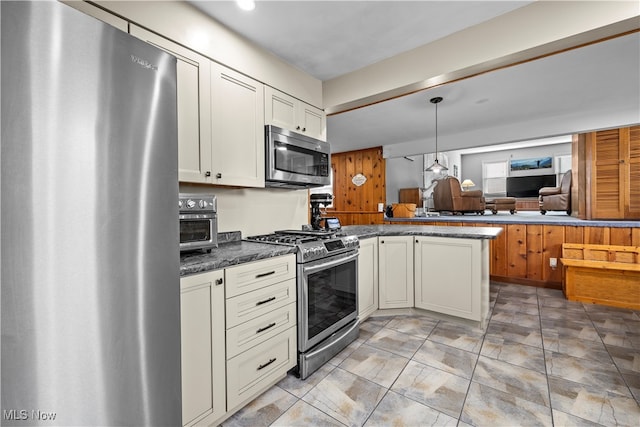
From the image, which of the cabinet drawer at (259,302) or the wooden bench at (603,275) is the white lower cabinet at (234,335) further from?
the wooden bench at (603,275)

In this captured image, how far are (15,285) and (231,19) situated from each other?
6.49 feet

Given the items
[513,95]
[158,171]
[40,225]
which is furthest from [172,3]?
[513,95]

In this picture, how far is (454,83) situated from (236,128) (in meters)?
2.25

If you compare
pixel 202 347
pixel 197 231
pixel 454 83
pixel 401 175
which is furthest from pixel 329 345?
pixel 401 175

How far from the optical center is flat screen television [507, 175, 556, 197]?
328 inches

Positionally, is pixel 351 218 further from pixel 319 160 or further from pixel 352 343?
pixel 352 343

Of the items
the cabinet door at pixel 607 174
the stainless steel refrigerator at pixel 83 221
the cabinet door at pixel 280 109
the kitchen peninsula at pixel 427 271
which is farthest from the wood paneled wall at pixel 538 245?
the stainless steel refrigerator at pixel 83 221

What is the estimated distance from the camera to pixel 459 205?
18.5 feet

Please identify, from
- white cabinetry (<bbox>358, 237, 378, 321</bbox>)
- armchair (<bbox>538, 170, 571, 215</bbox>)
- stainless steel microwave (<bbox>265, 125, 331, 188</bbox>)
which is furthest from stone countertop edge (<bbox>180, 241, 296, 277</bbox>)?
armchair (<bbox>538, 170, 571, 215</bbox>)

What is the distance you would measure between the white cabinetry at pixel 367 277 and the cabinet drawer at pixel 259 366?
0.91 meters

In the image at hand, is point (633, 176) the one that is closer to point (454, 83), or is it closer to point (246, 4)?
point (454, 83)

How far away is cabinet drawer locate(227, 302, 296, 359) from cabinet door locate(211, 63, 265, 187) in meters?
0.95

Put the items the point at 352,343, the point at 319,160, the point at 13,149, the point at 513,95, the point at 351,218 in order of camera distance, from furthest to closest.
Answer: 1. the point at 351,218
2. the point at 513,95
3. the point at 319,160
4. the point at 352,343
5. the point at 13,149

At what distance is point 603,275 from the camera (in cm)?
303
